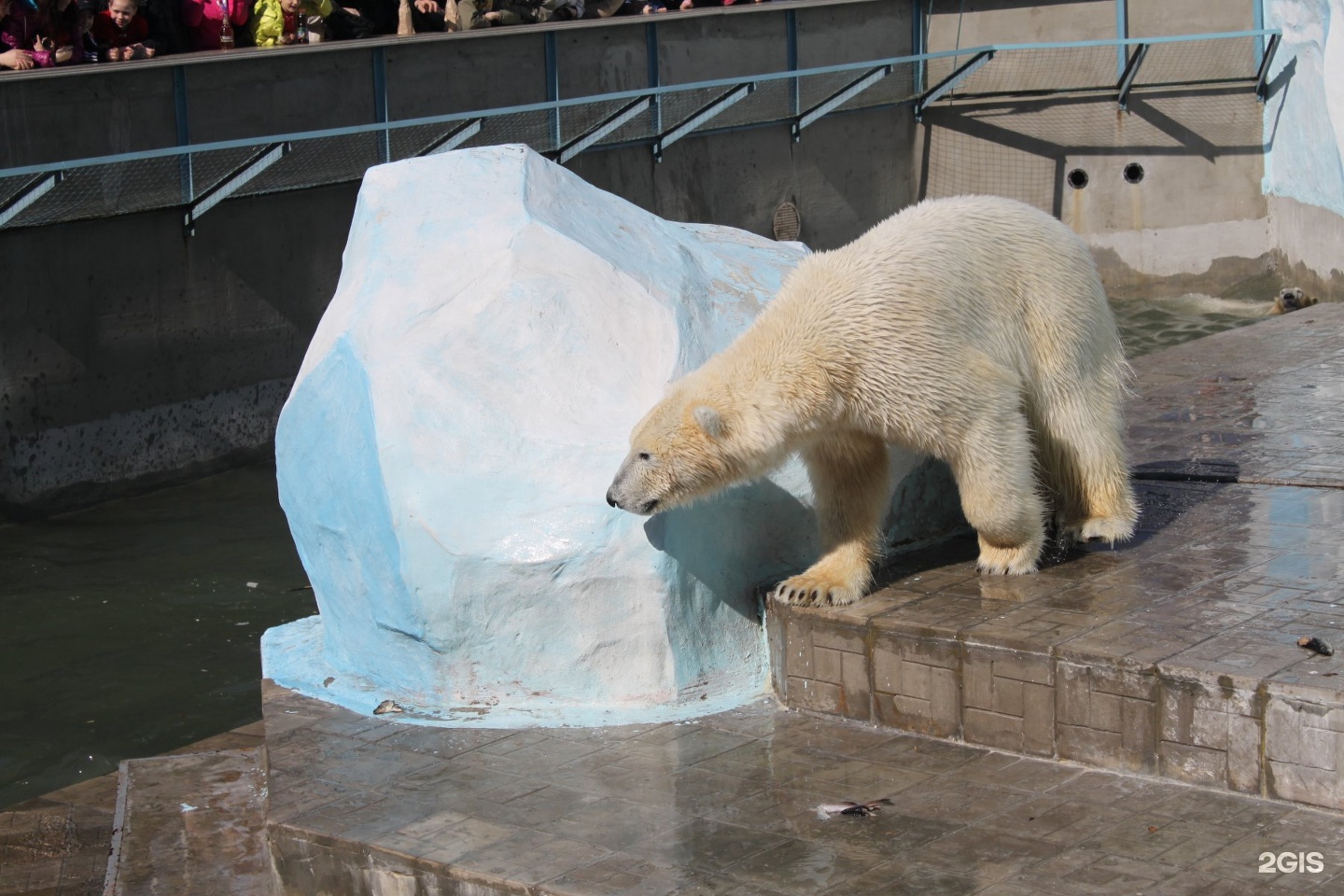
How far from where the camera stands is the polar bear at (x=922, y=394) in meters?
4.67

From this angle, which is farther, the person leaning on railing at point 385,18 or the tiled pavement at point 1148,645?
the person leaning on railing at point 385,18

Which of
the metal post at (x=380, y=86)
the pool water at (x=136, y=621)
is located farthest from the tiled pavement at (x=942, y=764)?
the metal post at (x=380, y=86)

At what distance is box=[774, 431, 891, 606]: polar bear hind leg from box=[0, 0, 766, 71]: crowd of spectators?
25.3 feet

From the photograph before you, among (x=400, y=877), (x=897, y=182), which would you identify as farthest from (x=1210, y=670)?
(x=897, y=182)

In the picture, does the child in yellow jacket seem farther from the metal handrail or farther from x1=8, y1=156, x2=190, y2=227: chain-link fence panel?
x1=8, y1=156, x2=190, y2=227: chain-link fence panel

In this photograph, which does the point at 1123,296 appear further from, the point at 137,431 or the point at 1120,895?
the point at 1120,895

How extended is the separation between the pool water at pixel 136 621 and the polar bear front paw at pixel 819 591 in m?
3.10

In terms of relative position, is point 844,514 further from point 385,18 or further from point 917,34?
point 917,34

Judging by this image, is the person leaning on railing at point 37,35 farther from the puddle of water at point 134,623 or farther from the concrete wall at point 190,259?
the puddle of water at point 134,623

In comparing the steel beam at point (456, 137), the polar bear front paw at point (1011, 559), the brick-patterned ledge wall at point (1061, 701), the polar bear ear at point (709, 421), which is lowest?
the brick-patterned ledge wall at point (1061, 701)

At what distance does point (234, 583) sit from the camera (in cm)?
872

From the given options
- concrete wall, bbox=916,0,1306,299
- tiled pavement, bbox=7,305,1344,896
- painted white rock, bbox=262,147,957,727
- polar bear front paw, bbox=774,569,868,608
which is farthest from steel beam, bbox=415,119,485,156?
polar bear front paw, bbox=774,569,868,608

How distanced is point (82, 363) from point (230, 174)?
1.69 metres

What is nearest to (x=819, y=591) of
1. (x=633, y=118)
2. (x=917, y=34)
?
(x=633, y=118)
